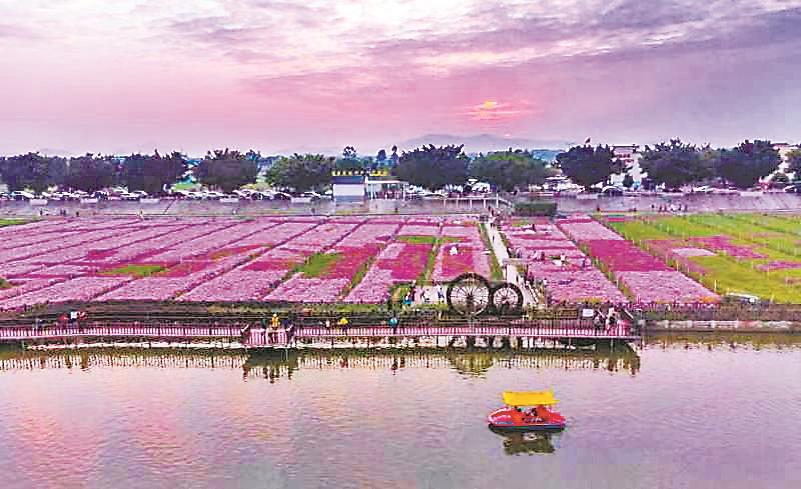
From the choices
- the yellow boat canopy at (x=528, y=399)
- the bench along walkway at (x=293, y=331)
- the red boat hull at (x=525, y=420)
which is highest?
the bench along walkway at (x=293, y=331)

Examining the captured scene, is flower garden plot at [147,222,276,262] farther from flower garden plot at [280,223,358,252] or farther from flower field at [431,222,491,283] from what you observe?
flower field at [431,222,491,283]

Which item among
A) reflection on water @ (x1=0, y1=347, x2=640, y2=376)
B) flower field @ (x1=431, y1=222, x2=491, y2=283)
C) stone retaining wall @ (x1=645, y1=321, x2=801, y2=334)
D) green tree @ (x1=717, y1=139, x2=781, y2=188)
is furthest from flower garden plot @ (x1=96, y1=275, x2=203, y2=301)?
green tree @ (x1=717, y1=139, x2=781, y2=188)

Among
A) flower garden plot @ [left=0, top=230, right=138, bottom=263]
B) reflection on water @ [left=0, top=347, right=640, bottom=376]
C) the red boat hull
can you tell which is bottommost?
the red boat hull

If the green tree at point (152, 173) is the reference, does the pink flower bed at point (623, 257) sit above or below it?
below

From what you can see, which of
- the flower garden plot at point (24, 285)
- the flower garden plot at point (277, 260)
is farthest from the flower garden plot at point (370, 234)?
the flower garden plot at point (24, 285)

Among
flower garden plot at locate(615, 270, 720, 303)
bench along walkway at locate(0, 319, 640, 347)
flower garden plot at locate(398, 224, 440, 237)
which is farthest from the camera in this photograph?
flower garden plot at locate(398, 224, 440, 237)

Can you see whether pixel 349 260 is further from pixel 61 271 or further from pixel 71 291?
pixel 61 271

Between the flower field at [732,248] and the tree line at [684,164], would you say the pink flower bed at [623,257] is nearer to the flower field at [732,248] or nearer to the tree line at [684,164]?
the flower field at [732,248]
